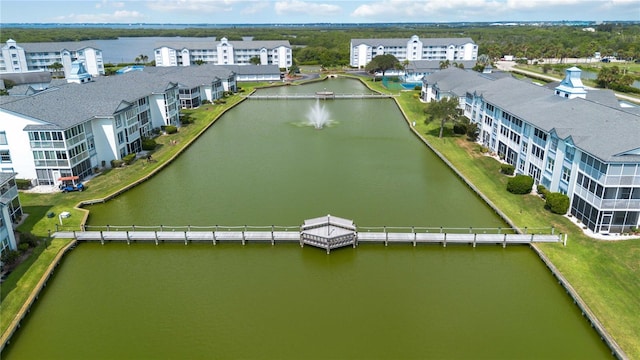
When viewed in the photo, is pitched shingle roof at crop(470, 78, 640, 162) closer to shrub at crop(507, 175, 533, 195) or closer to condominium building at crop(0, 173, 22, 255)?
shrub at crop(507, 175, 533, 195)

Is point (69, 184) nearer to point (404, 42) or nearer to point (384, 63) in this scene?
point (384, 63)

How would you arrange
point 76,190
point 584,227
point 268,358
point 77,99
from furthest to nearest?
point 77,99, point 76,190, point 584,227, point 268,358

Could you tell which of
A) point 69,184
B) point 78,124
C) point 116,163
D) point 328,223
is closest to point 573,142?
point 328,223

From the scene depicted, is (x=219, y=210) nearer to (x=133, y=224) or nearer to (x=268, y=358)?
(x=133, y=224)

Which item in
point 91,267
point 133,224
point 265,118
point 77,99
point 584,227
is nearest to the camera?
point 91,267

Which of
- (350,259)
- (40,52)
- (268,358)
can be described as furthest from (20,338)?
(40,52)

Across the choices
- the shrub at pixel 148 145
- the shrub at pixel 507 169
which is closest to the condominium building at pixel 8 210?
the shrub at pixel 148 145
